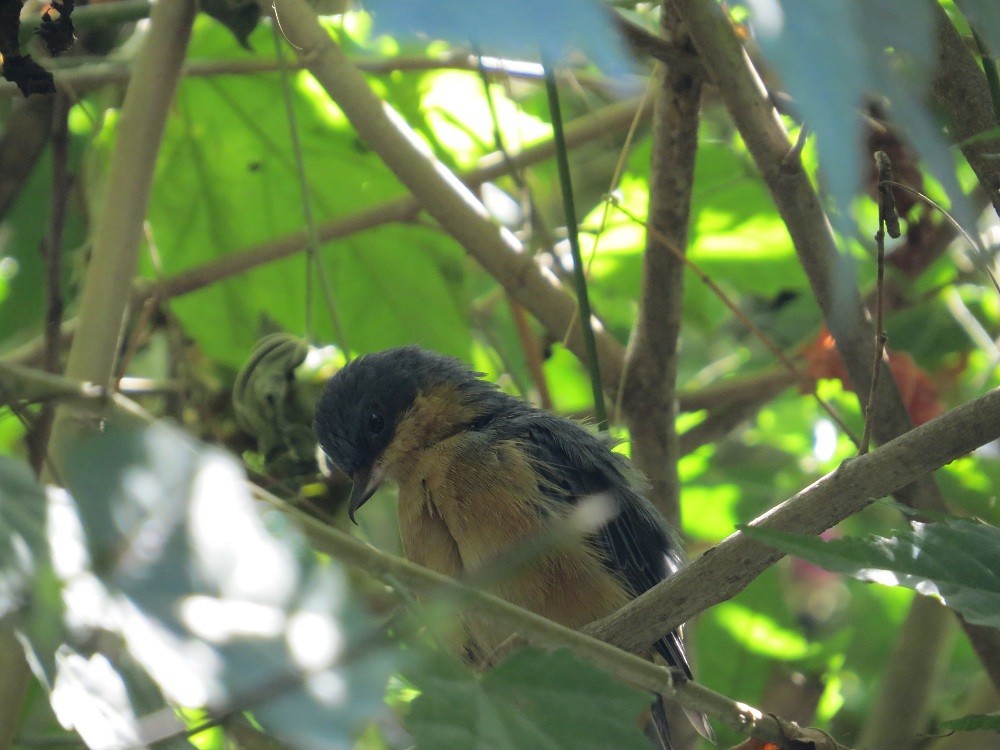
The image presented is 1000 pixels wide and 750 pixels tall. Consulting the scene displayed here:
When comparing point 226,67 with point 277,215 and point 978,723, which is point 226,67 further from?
point 978,723

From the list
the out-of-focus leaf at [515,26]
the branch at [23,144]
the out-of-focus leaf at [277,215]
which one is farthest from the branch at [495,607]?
the branch at [23,144]

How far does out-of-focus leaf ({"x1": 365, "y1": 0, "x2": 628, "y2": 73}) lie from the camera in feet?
2.72

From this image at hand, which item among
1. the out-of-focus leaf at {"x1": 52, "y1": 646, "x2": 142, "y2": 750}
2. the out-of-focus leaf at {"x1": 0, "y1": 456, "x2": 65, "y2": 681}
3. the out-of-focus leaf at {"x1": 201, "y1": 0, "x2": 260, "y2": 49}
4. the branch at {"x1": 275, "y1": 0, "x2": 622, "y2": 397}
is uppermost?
the out-of-focus leaf at {"x1": 201, "y1": 0, "x2": 260, "y2": 49}

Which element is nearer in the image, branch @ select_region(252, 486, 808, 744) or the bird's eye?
branch @ select_region(252, 486, 808, 744)

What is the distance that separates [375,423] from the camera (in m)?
3.94

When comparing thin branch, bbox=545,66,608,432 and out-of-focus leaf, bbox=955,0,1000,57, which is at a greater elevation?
thin branch, bbox=545,66,608,432

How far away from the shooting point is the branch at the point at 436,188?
9.84ft

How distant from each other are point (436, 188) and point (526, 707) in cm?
198

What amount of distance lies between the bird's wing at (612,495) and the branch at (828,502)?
1464 millimetres

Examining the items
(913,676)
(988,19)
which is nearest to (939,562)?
(988,19)

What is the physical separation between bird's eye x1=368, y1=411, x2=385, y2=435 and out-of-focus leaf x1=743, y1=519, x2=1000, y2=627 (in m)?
2.29

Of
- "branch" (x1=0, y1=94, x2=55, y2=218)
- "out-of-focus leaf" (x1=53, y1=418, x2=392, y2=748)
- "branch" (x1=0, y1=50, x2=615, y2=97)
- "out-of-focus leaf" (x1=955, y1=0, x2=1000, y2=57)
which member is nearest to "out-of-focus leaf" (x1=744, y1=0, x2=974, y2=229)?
"out-of-focus leaf" (x1=955, y1=0, x2=1000, y2=57)

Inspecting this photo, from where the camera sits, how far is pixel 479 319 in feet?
15.3

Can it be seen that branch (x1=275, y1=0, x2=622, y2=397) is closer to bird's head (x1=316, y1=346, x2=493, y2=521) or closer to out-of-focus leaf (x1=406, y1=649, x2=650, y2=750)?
bird's head (x1=316, y1=346, x2=493, y2=521)
